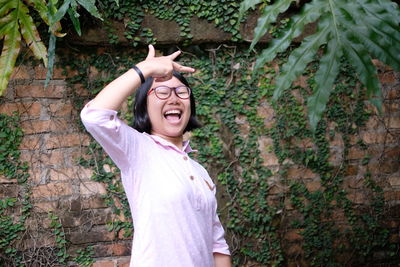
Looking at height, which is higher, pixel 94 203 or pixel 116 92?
pixel 116 92

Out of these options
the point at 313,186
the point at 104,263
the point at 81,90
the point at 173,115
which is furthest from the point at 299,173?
the point at 173,115

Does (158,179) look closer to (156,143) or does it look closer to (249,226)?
(156,143)

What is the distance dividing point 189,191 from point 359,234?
200cm

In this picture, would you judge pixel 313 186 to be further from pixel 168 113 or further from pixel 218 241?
pixel 168 113

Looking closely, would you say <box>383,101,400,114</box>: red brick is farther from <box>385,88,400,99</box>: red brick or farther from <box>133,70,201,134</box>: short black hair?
<box>133,70,201,134</box>: short black hair

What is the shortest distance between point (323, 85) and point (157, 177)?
0.55 meters

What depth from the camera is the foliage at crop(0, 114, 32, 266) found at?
2514mm

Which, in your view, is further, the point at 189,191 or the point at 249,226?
the point at 249,226

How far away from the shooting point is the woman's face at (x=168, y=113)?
1468mm

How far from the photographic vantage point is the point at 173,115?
4.90ft

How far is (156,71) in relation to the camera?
1296mm

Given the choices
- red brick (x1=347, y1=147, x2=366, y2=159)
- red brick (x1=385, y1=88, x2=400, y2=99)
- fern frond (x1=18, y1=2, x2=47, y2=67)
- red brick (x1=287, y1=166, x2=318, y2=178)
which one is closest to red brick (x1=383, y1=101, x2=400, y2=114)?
red brick (x1=385, y1=88, x2=400, y2=99)

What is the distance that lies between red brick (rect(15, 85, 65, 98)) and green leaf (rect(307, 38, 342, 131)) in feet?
6.22

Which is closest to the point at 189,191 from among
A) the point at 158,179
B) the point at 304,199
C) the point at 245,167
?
the point at 158,179
